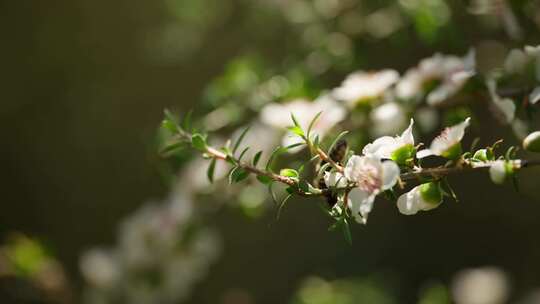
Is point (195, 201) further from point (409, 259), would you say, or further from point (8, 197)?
point (8, 197)

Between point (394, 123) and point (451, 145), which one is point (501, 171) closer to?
point (451, 145)

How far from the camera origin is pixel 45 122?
82.7 inches

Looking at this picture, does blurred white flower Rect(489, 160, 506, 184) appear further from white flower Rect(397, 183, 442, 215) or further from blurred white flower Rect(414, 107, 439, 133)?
blurred white flower Rect(414, 107, 439, 133)

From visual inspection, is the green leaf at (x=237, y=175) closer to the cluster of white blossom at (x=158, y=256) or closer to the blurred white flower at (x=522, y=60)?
the blurred white flower at (x=522, y=60)

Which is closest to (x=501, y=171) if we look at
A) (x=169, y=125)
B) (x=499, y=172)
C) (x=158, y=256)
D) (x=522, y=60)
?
(x=499, y=172)

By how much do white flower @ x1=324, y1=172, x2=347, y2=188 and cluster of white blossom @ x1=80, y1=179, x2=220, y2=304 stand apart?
0.54 meters

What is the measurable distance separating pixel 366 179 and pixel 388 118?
0.29 m

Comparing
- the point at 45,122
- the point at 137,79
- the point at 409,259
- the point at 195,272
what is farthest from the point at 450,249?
the point at 45,122

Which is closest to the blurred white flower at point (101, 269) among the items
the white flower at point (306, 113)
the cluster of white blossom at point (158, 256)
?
the cluster of white blossom at point (158, 256)

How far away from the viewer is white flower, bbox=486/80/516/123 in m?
0.65

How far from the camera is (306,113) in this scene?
842 millimetres

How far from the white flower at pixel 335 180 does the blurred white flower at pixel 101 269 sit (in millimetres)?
757

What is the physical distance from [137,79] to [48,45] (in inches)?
11.8

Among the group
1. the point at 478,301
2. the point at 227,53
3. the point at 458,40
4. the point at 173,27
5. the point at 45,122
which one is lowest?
the point at 478,301
